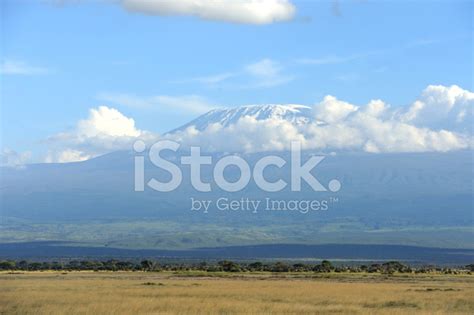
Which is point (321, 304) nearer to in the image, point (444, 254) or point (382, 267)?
point (382, 267)

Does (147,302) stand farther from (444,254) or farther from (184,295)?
(444,254)

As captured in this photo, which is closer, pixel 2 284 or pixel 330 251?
pixel 2 284

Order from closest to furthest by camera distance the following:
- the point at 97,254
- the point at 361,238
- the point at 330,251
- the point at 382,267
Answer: the point at 382,267 → the point at 97,254 → the point at 330,251 → the point at 361,238

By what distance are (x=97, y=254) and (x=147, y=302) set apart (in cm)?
11796

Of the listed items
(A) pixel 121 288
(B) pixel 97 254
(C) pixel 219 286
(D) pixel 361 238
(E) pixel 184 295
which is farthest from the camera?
(D) pixel 361 238

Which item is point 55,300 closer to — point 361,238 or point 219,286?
point 219,286

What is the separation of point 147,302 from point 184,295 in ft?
16.4

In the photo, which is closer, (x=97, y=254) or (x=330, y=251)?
(x=97, y=254)

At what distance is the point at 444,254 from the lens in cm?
15300

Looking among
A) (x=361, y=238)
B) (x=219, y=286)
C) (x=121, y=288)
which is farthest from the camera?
(x=361, y=238)

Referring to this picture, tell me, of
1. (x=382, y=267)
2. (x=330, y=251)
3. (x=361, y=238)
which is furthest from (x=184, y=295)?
(x=361, y=238)

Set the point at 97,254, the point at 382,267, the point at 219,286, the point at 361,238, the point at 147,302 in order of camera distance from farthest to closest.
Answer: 1. the point at 361,238
2. the point at 97,254
3. the point at 382,267
4. the point at 219,286
5. the point at 147,302

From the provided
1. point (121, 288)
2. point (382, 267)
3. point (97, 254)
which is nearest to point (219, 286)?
point (121, 288)

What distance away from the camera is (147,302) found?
33.3 metres
